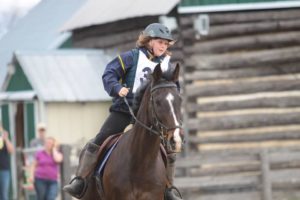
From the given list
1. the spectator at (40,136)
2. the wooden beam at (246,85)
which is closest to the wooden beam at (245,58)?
the wooden beam at (246,85)

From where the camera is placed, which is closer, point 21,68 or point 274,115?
point 274,115

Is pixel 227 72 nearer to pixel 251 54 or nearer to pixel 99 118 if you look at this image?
pixel 251 54

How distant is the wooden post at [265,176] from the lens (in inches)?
782

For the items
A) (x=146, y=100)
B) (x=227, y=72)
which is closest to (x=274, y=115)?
(x=227, y=72)

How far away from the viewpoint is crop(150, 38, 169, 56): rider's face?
33.4 feet

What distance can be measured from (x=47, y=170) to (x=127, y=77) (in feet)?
23.8

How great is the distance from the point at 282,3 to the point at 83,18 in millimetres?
5788

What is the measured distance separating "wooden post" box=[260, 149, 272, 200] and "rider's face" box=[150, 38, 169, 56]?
32.7 ft

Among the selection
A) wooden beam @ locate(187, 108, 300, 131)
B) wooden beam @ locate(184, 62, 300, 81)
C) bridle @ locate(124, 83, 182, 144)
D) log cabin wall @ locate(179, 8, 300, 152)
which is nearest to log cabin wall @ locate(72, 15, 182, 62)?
log cabin wall @ locate(179, 8, 300, 152)

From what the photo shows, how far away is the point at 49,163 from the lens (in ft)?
57.0

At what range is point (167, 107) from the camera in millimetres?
9258

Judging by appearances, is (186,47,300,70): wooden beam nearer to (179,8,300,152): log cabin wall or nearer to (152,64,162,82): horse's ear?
(179,8,300,152): log cabin wall

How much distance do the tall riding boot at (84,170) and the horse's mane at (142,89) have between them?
74cm

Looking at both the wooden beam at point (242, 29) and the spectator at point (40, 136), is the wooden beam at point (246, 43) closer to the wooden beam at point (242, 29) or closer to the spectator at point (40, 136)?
the wooden beam at point (242, 29)
